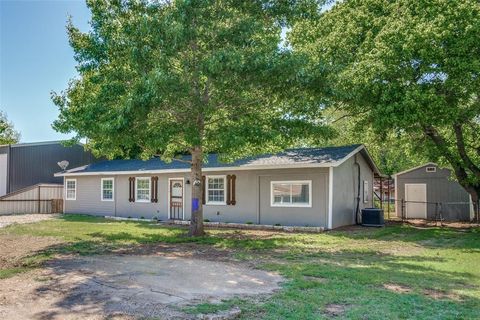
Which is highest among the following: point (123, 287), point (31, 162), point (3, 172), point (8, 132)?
point (8, 132)

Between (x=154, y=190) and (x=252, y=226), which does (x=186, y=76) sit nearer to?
(x=252, y=226)

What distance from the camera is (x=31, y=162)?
2550cm

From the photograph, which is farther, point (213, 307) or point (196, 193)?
point (196, 193)

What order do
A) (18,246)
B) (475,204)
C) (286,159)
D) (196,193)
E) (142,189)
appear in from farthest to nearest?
(142,189) → (475,204) → (286,159) → (196,193) → (18,246)

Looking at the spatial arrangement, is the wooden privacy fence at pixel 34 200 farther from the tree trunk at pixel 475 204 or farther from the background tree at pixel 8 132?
the background tree at pixel 8 132

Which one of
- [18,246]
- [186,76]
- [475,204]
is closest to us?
[186,76]

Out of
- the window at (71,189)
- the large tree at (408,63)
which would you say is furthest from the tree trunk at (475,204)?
the window at (71,189)

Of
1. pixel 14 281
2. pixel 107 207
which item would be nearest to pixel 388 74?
pixel 14 281

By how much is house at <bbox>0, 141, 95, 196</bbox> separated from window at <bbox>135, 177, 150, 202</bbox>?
9351 mm

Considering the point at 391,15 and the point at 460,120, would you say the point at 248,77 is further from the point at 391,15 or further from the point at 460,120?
the point at 460,120

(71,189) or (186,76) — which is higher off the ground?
(186,76)

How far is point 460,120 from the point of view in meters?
14.8

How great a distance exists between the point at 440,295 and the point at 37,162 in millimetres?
25515

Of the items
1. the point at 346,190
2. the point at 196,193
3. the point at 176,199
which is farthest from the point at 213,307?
the point at 176,199
